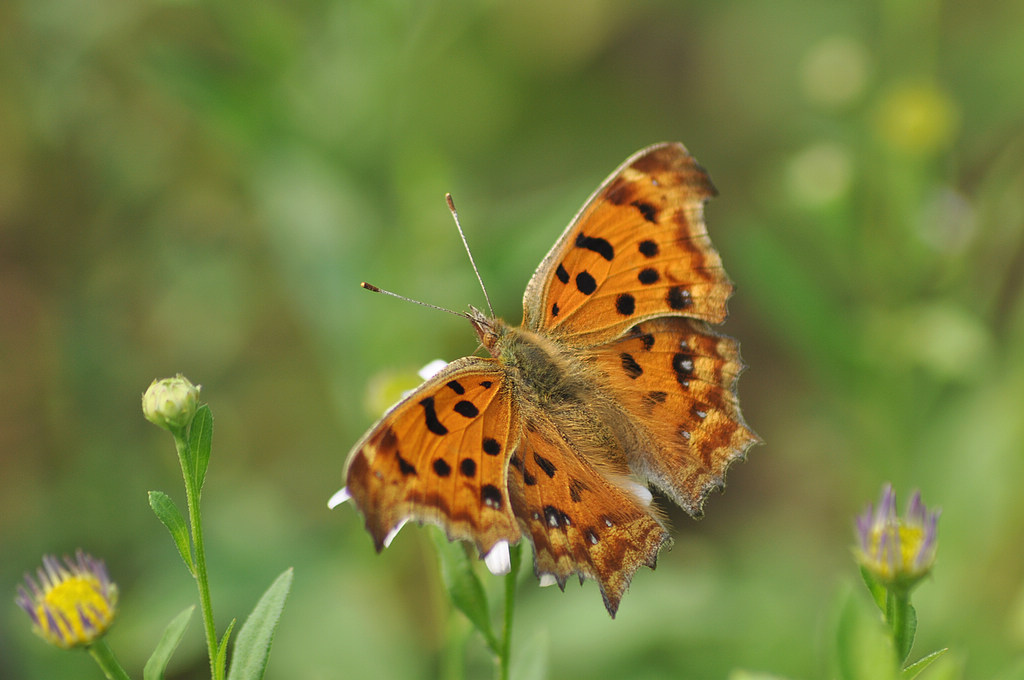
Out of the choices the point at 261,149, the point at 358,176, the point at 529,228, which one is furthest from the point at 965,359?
the point at 261,149

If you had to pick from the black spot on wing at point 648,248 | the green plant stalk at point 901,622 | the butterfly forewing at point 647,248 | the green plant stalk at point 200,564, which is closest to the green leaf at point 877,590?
the green plant stalk at point 901,622

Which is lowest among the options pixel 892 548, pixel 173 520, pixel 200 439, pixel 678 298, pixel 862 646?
pixel 862 646

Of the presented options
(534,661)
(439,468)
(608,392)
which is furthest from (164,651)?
(608,392)

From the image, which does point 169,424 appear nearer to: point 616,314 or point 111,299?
point 616,314

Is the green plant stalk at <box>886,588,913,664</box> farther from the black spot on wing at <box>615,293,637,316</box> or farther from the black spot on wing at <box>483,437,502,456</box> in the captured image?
the black spot on wing at <box>615,293,637,316</box>

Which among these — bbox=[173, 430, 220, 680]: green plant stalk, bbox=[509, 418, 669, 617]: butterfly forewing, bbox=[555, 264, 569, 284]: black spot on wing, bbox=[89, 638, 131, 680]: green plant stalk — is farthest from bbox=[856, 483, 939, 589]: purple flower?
bbox=[89, 638, 131, 680]: green plant stalk

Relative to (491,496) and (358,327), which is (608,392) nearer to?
(491,496)
